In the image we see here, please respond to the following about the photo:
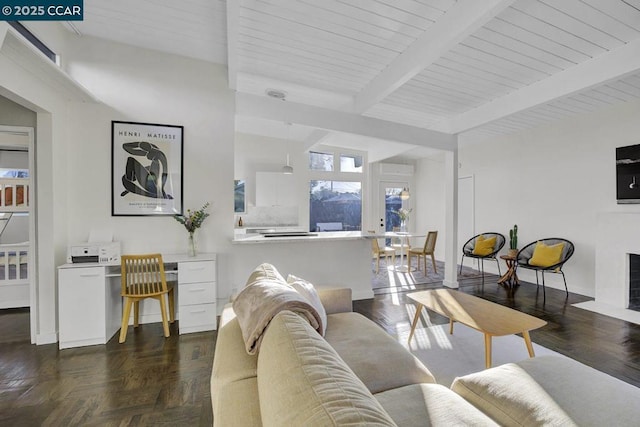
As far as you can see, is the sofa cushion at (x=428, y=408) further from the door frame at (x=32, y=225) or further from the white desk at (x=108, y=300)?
the door frame at (x=32, y=225)

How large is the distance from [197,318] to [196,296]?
0.78ft

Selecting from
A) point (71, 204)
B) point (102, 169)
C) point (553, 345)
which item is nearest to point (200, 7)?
point (102, 169)

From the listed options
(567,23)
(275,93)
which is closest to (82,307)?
(275,93)

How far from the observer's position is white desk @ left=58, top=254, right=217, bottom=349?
9.03 feet

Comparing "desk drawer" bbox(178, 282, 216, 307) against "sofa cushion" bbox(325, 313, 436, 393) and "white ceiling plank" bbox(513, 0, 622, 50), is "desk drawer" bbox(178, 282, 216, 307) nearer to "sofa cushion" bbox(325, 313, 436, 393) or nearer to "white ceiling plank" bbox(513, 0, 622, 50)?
"sofa cushion" bbox(325, 313, 436, 393)

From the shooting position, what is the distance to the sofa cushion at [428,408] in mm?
1120

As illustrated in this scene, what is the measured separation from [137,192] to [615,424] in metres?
4.09

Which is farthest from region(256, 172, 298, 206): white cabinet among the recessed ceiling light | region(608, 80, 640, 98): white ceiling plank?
region(608, 80, 640, 98): white ceiling plank

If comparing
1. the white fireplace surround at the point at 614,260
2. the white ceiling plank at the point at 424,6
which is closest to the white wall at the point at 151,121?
the white ceiling plank at the point at 424,6

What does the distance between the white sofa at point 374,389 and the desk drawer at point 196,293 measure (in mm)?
1416

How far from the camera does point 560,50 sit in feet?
9.39

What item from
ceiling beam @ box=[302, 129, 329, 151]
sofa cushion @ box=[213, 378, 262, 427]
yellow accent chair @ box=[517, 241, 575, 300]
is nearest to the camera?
sofa cushion @ box=[213, 378, 262, 427]

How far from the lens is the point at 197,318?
3156 mm

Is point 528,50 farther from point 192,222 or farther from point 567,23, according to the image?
point 192,222
